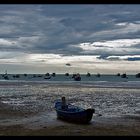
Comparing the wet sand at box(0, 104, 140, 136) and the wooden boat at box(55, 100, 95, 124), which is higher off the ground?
the wooden boat at box(55, 100, 95, 124)

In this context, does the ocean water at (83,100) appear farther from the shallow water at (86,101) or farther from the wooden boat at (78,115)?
the wooden boat at (78,115)

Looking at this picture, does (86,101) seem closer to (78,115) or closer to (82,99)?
(82,99)

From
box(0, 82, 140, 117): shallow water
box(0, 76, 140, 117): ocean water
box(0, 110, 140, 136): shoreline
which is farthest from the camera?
box(0, 76, 140, 117): ocean water

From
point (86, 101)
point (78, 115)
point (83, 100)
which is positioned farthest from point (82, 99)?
point (78, 115)

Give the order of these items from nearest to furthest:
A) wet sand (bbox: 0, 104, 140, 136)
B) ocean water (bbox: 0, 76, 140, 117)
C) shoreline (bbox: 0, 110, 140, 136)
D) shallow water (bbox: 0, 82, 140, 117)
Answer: shoreline (bbox: 0, 110, 140, 136) → wet sand (bbox: 0, 104, 140, 136) → shallow water (bbox: 0, 82, 140, 117) → ocean water (bbox: 0, 76, 140, 117)

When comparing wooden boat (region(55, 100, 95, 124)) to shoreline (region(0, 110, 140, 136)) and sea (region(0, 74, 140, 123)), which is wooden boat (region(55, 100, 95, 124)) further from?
sea (region(0, 74, 140, 123))

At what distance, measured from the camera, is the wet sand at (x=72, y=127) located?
1495cm

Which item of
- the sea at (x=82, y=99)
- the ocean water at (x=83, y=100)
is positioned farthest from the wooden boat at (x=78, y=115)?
the ocean water at (x=83, y=100)

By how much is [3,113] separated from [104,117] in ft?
24.7

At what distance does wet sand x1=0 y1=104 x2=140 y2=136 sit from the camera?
589 inches

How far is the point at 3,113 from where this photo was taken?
23516 mm

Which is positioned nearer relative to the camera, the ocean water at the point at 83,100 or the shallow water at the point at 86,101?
the shallow water at the point at 86,101

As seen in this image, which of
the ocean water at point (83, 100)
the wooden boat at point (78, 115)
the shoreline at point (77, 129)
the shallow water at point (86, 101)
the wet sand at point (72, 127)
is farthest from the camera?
the ocean water at point (83, 100)

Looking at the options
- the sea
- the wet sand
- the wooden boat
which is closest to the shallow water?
the sea
